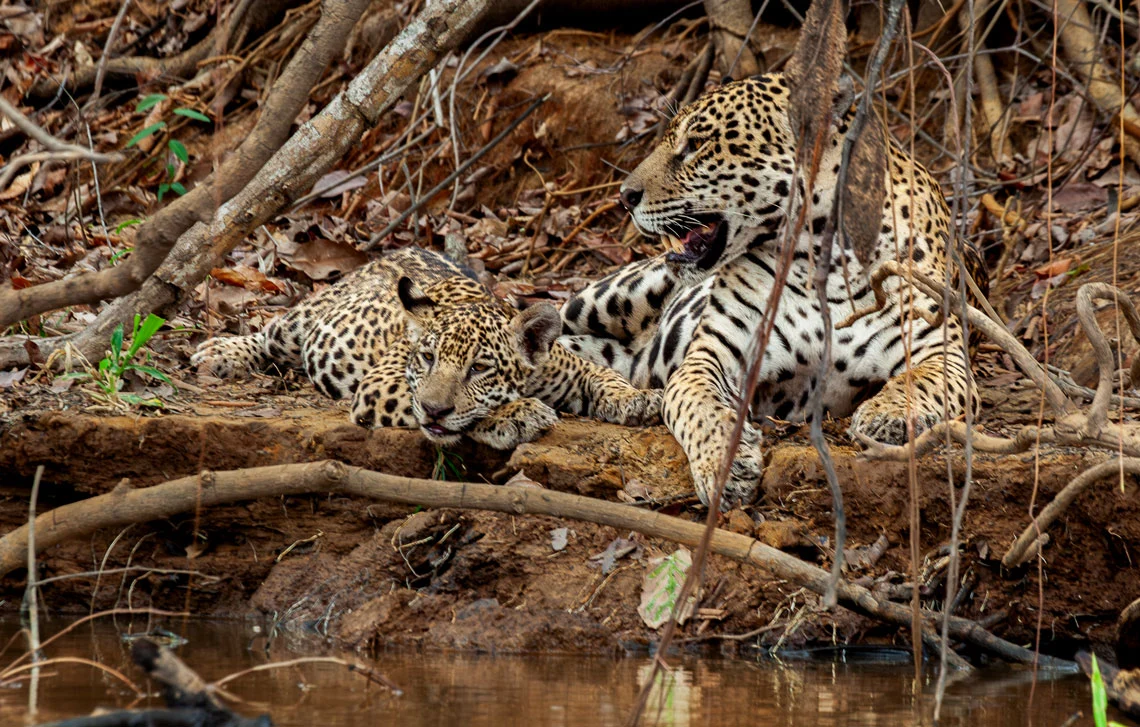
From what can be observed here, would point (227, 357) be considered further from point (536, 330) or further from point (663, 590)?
point (663, 590)

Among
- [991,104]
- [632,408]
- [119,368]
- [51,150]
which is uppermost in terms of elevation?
[51,150]

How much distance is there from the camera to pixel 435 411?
19.4ft

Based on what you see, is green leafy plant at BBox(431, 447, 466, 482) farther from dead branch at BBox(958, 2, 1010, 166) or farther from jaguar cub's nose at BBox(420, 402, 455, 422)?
dead branch at BBox(958, 2, 1010, 166)

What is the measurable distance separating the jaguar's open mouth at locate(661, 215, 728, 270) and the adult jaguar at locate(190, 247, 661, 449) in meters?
0.70

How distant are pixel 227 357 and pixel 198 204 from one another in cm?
284

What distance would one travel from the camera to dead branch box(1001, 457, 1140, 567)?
468 centimetres

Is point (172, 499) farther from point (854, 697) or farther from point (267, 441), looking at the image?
point (854, 697)

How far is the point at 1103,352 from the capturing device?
14.6 ft

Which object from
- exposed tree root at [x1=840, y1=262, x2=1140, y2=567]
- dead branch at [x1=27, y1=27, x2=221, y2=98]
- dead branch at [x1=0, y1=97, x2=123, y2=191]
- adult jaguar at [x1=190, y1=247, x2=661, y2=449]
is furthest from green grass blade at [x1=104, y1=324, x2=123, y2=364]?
dead branch at [x1=27, y1=27, x2=221, y2=98]

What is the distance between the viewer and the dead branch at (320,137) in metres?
5.70

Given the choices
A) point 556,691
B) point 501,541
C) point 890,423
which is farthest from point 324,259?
point 556,691

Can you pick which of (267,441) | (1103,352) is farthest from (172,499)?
(1103,352)

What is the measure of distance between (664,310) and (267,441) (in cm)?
268

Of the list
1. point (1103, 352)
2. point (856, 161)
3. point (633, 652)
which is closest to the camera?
point (856, 161)
